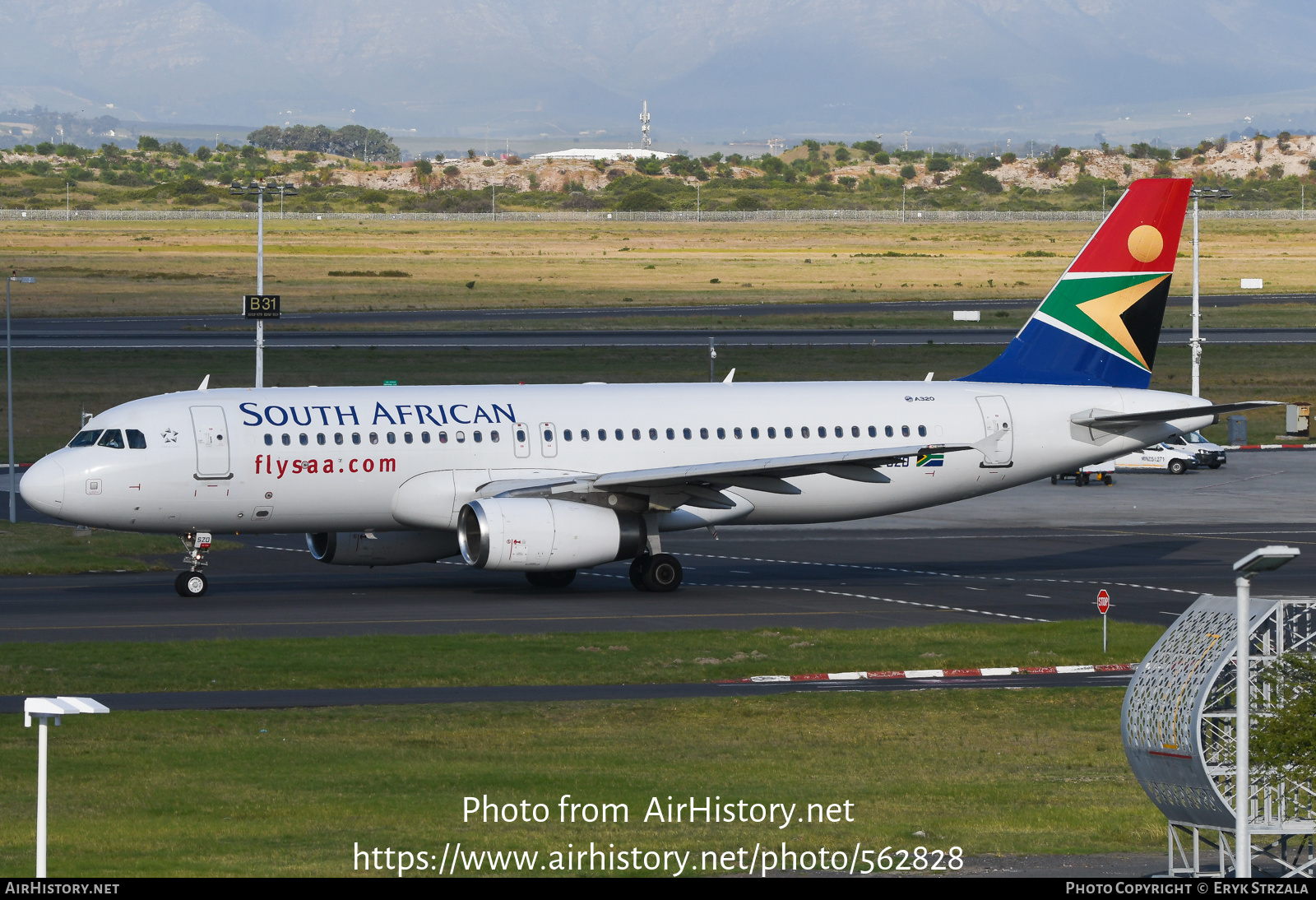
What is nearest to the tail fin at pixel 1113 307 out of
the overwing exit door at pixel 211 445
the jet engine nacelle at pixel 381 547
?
the jet engine nacelle at pixel 381 547

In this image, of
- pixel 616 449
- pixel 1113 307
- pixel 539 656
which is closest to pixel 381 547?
pixel 616 449

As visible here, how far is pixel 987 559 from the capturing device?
4628 cm

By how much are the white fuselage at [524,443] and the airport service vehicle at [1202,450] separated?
85.1ft

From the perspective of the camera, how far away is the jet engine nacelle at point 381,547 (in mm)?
39969

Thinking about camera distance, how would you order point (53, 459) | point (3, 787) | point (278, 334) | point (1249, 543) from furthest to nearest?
point (278, 334) → point (1249, 543) → point (53, 459) → point (3, 787)

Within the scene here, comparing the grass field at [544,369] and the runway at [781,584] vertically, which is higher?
the grass field at [544,369]

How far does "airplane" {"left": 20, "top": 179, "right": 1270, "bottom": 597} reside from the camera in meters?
37.4

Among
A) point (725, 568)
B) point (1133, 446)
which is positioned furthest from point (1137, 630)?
point (725, 568)

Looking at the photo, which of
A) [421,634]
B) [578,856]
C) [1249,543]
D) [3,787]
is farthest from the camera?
[1249,543]

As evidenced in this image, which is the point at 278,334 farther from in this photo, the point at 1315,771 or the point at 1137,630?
the point at 1315,771

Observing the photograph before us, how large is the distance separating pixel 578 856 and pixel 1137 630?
1982 cm

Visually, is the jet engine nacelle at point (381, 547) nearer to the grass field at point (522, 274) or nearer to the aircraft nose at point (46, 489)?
the aircraft nose at point (46, 489)

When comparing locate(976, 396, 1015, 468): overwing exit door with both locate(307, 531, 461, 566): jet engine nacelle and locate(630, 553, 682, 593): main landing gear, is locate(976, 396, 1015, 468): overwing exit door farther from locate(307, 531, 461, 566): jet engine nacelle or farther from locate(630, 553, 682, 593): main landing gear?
locate(307, 531, 461, 566): jet engine nacelle

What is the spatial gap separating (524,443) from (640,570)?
406 centimetres
